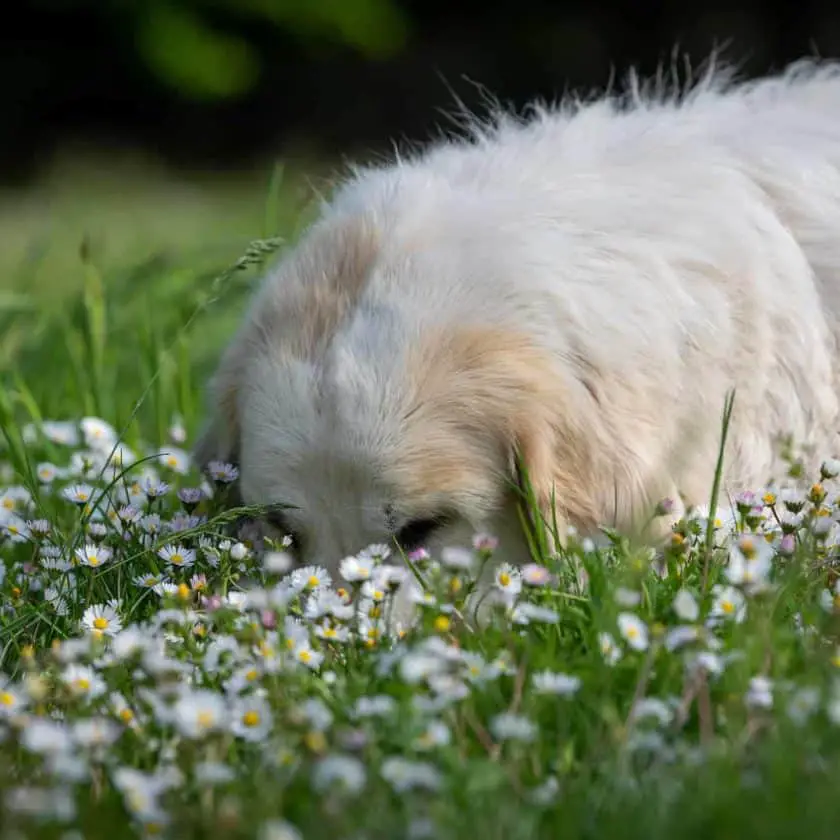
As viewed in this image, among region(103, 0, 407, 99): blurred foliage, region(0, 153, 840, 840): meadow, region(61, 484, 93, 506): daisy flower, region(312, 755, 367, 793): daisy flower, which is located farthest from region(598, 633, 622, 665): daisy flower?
region(103, 0, 407, 99): blurred foliage

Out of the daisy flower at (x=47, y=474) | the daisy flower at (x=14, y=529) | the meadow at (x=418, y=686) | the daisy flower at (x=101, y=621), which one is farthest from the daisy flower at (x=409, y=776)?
the daisy flower at (x=47, y=474)

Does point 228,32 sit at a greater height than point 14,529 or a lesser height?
greater

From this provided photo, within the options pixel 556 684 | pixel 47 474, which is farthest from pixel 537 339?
pixel 47 474

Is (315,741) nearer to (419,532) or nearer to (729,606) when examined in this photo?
(729,606)

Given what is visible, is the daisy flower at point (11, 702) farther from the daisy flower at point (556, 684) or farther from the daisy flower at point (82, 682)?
the daisy flower at point (556, 684)

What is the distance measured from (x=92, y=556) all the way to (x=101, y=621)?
267mm

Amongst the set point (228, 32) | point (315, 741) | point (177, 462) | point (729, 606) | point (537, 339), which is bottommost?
point (177, 462)

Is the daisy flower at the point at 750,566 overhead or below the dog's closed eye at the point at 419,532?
overhead

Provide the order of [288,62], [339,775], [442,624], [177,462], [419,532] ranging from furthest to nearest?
[288,62], [177,462], [419,532], [442,624], [339,775]

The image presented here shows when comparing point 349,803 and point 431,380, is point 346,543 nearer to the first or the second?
point 431,380

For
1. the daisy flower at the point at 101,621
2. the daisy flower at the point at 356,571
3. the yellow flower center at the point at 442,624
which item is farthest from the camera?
the daisy flower at the point at 101,621

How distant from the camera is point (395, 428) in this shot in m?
2.72

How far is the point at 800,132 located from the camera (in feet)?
11.6

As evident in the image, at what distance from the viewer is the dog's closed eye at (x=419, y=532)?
2799mm
